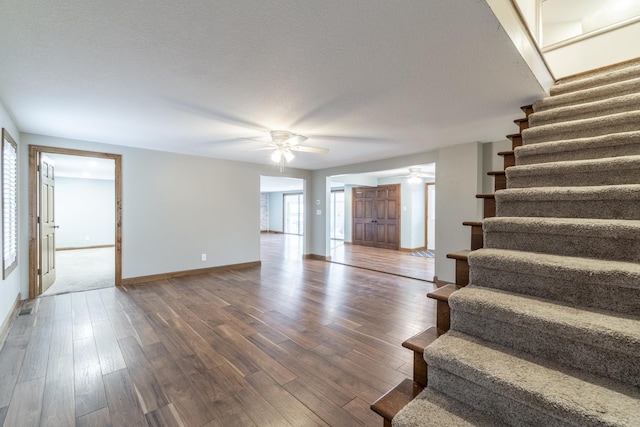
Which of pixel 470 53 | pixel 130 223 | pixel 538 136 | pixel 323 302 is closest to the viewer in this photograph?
pixel 470 53

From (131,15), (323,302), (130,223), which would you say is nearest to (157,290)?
(130,223)

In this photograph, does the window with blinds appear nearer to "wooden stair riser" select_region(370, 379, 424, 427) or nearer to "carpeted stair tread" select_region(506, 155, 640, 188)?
"wooden stair riser" select_region(370, 379, 424, 427)

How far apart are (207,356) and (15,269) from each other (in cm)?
292

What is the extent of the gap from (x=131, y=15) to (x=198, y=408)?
2.24m

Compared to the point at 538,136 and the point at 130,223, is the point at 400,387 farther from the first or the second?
the point at 130,223

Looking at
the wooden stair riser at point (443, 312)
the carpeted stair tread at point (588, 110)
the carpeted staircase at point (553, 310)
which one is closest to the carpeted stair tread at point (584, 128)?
the carpeted staircase at point (553, 310)

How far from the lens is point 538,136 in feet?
7.82

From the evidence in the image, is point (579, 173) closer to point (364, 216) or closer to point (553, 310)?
point (553, 310)

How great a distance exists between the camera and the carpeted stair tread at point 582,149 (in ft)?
6.03

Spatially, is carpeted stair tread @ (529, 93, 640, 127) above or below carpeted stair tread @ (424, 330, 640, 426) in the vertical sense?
above

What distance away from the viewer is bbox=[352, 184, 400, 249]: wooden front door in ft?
26.9

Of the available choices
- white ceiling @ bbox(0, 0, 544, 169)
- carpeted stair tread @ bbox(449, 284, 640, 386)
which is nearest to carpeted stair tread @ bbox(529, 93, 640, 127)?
white ceiling @ bbox(0, 0, 544, 169)

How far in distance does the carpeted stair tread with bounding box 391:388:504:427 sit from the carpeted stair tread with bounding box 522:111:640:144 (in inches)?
90.5

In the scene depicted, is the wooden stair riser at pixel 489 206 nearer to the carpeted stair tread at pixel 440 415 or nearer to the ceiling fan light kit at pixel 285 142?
the carpeted stair tread at pixel 440 415
